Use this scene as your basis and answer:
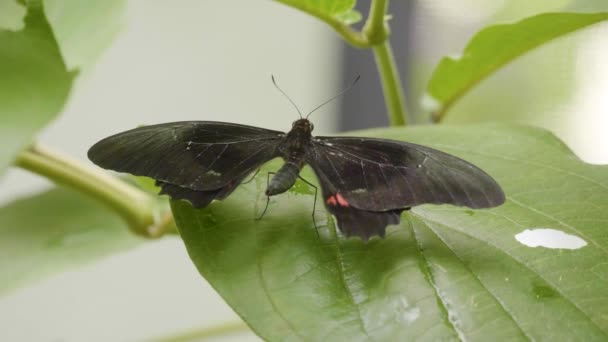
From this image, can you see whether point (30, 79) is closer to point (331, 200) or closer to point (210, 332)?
point (331, 200)

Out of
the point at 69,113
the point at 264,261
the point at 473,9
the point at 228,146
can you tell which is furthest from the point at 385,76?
the point at 69,113

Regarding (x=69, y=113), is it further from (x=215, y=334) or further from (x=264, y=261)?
(x=264, y=261)

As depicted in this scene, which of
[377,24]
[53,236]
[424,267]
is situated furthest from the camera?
[53,236]

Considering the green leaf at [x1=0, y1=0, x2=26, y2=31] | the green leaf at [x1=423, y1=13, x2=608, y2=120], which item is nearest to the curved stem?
the green leaf at [x1=423, y1=13, x2=608, y2=120]

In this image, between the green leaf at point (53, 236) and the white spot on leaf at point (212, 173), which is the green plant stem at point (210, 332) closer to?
the green leaf at point (53, 236)

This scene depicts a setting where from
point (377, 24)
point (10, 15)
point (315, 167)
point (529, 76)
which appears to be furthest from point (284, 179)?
point (529, 76)

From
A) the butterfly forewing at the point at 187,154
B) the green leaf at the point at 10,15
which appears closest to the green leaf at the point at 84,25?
the green leaf at the point at 10,15

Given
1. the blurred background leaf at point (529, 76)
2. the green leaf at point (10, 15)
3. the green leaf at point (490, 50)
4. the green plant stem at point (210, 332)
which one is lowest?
the green plant stem at point (210, 332)
